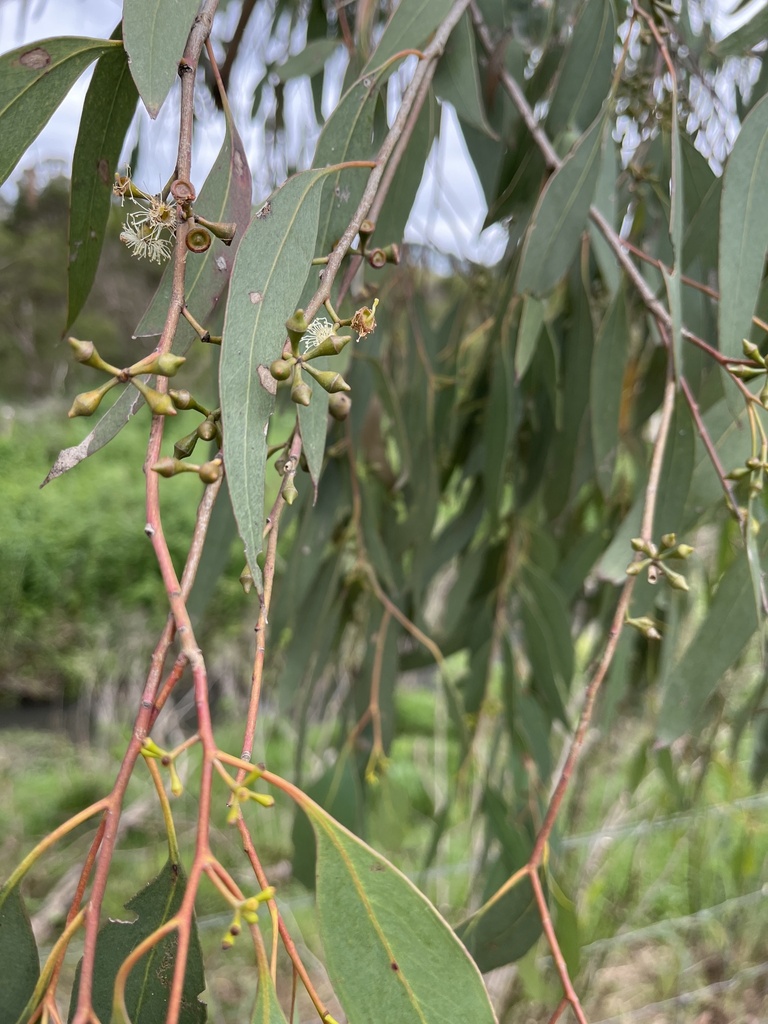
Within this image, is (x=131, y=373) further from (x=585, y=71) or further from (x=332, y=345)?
(x=585, y=71)

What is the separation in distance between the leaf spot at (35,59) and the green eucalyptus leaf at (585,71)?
0.45 m

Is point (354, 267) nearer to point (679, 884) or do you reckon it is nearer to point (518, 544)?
point (518, 544)

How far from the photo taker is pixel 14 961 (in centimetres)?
31

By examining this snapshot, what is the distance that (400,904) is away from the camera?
0.31 m

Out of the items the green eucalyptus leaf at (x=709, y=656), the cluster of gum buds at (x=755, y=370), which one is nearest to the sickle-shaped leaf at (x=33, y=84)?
the cluster of gum buds at (x=755, y=370)

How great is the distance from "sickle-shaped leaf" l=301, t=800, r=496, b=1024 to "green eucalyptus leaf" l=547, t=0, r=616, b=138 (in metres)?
0.62

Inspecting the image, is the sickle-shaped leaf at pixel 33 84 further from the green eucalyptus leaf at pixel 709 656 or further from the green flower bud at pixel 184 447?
the green eucalyptus leaf at pixel 709 656

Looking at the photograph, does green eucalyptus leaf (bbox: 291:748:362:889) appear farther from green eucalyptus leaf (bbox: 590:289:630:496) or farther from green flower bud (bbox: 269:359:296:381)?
green flower bud (bbox: 269:359:296:381)

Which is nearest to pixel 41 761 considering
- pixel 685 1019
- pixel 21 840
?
pixel 21 840

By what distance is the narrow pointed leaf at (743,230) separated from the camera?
19.7 inches

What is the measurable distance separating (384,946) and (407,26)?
465 mm

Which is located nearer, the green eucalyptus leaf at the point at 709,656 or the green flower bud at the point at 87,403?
the green flower bud at the point at 87,403

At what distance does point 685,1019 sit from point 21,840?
164 cm

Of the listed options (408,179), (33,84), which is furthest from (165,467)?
(408,179)
